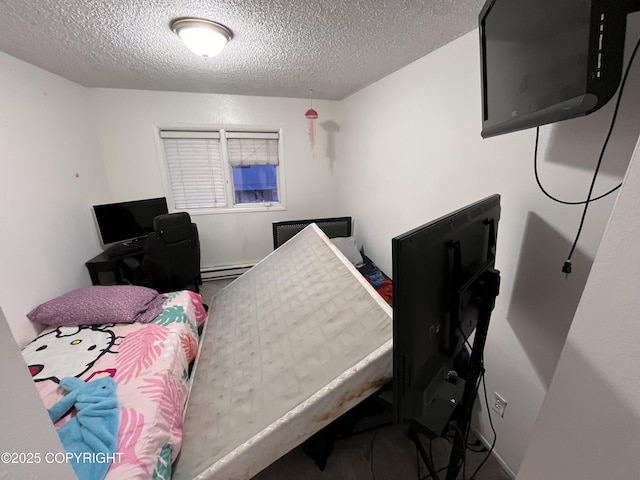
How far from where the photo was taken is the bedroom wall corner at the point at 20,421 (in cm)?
43

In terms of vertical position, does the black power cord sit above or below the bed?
above

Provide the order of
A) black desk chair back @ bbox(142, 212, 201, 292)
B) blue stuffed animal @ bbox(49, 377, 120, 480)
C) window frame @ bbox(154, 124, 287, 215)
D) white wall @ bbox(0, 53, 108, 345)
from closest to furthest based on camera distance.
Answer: blue stuffed animal @ bbox(49, 377, 120, 480) < white wall @ bbox(0, 53, 108, 345) < black desk chair back @ bbox(142, 212, 201, 292) < window frame @ bbox(154, 124, 287, 215)

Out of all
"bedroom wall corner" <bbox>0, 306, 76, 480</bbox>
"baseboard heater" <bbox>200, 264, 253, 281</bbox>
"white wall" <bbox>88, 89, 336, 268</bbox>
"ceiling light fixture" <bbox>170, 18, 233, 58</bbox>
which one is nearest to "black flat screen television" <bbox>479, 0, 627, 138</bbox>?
"bedroom wall corner" <bbox>0, 306, 76, 480</bbox>

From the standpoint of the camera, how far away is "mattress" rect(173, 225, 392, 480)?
108 cm

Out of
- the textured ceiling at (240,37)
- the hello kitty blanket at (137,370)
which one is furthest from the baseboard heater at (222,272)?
the textured ceiling at (240,37)

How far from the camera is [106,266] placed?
255cm

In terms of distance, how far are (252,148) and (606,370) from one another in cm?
372

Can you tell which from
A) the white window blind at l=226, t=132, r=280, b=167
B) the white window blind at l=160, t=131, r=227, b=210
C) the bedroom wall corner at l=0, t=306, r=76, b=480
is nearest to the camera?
the bedroom wall corner at l=0, t=306, r=76, b=480

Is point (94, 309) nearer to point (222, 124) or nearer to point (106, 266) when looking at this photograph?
point (106, 266)

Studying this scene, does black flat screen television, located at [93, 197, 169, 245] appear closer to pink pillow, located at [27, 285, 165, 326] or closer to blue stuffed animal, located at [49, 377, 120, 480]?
pink pillow, located at [27, 285, 165, 326]

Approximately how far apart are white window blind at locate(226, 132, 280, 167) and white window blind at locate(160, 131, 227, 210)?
0.18 m

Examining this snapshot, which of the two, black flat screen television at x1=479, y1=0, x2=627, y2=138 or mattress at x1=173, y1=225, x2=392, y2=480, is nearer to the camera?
black flat screen television at x1=479, y1=0, x2=627, y2=138

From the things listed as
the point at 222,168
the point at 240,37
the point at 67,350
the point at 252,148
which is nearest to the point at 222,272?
the point at 222,168

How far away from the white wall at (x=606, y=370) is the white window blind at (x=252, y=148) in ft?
11.6
